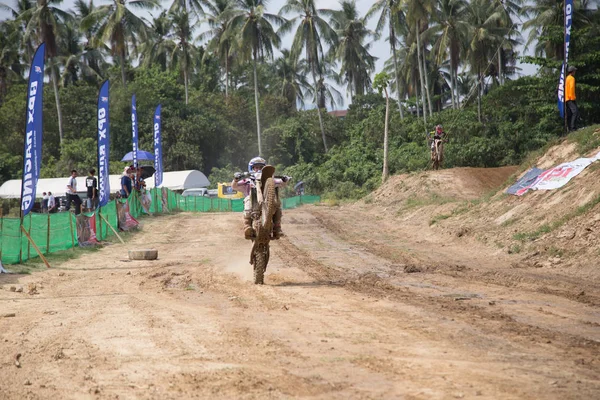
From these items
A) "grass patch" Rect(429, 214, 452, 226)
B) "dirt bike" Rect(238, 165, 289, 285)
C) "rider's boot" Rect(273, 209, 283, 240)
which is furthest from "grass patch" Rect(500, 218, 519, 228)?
"dirt bike" Rect(238, 165, 289, 285)

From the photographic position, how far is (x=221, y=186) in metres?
46.0

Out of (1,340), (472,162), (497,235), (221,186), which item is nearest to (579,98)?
(472,162)

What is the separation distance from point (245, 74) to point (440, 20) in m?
38.5

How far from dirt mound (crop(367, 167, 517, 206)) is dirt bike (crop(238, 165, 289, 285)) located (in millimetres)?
16269

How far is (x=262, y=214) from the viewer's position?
1091 centimetres

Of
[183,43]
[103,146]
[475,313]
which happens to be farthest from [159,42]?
[475,313]

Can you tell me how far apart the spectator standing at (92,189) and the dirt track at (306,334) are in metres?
9.89

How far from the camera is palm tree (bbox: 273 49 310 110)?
81625 mm

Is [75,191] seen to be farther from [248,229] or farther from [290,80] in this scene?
[290,80]

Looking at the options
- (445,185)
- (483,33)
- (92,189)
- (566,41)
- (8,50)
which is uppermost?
(8,50)

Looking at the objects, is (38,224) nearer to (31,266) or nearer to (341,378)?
(31,266)

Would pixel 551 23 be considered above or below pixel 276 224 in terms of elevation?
above

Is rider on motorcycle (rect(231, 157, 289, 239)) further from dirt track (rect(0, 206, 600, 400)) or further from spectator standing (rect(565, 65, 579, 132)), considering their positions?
spectator standing (rect(565, 65, 579, 132))

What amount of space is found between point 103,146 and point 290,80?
63951 mm
